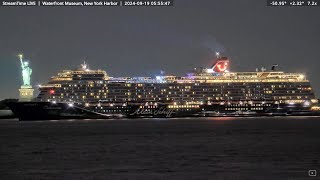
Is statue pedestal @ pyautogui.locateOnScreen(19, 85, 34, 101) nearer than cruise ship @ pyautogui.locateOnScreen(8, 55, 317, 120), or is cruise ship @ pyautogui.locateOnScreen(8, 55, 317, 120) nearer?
cruise ship @ pyautogui.locateOnScreen(8, 55, 317, 120)

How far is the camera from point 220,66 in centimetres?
13688

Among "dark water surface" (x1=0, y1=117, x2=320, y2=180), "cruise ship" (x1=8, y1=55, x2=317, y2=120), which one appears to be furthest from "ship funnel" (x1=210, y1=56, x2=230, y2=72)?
"dark water surface" (x1=0, y1=117, x2=320, y2=180)

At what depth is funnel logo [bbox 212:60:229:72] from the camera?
445 feet

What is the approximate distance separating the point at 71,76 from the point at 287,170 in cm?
9749

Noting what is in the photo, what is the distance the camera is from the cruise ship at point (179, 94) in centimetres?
12419

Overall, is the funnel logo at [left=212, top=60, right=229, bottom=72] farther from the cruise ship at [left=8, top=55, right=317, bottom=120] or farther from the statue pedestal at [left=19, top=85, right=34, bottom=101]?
the statue pedestal at [left=19, top=85, right=34, bottom=101]

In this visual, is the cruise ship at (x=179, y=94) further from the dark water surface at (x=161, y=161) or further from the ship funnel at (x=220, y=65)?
the dark water surface at (x=161, y=161)

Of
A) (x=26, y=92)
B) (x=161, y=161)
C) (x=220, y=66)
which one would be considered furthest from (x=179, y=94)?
(x=161, y=161)

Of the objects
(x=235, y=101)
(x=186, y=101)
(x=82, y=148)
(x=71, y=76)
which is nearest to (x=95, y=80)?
(x=71, y=76)

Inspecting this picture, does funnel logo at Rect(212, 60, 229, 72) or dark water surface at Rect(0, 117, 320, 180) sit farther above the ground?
funnel logo at Rect(212, 60, 229, 72)

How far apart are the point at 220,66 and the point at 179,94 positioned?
43.6 ft

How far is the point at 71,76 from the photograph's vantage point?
126125 mm

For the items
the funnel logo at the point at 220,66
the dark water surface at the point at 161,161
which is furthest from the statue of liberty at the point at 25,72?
the dark water surface at the point at 161,161

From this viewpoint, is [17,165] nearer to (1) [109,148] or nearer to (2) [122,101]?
(1) [109,148]
